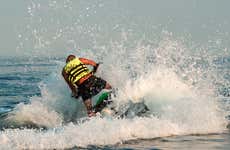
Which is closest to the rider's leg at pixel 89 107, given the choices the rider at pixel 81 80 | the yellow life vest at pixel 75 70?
the rider at pixel 81 80

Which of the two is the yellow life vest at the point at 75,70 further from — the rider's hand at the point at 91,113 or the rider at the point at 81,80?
the rider's hand at the point at 91,113

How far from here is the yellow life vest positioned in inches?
539

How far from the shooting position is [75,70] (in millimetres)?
13695

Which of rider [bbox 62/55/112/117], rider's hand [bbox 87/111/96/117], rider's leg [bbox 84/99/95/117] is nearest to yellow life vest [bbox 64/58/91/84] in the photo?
rider [bbox 62/55/112/117]

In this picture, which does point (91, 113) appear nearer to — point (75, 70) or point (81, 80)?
point (81, 80)

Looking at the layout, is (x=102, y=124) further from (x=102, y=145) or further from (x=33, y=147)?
(x=33, y=147)

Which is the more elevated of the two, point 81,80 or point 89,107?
point 81,80

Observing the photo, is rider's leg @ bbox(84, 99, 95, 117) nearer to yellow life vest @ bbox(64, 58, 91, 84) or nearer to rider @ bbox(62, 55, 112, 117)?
rider @ bbox(62, 55, 112, 117)

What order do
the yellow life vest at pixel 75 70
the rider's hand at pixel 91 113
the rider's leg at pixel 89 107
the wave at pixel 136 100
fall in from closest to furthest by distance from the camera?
the wave at pixel 136 100
the rider's hand at pixel 91 113
the rider's leg at pixel 89 107
the yellow life vest at pixel 75 70

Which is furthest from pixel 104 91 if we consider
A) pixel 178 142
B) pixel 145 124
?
pixel 178 142

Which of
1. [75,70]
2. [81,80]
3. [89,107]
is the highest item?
[75,70]

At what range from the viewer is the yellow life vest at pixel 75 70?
44.9 feet

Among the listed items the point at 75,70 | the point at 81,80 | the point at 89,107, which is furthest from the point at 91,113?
the point at 75,70

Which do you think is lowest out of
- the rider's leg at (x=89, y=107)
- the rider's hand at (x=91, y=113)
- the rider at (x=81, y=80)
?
the rider's hand at (x=91, y=113)
